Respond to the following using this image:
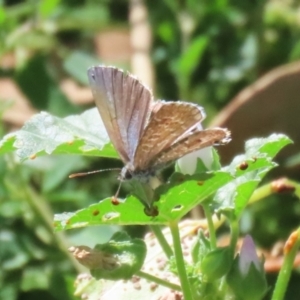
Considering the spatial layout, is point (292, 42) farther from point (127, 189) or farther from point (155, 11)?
point (127, 189)

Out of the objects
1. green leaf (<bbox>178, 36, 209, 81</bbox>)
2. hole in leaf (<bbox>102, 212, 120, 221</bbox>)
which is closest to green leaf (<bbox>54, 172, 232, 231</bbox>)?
hole in leaf (<bbox>102, 212, 120, 221</bbox>)

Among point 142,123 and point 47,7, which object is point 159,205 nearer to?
point 142,123

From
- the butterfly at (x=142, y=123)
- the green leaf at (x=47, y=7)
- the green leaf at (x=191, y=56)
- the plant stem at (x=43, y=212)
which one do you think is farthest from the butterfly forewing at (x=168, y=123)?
the green leaf at (x=47, y=7)

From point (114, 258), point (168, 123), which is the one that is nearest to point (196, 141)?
point (168, 123)

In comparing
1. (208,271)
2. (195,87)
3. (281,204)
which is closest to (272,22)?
(195,87)

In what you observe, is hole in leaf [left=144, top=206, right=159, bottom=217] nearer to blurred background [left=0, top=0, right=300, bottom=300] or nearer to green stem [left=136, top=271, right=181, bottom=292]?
green stem [left=136, top=271, right=181, bottom=292]
